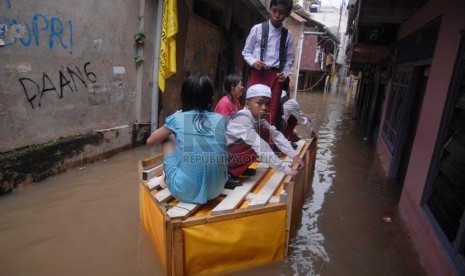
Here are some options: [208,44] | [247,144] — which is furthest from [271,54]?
[208,44]

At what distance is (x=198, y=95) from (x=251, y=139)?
0.72 meters

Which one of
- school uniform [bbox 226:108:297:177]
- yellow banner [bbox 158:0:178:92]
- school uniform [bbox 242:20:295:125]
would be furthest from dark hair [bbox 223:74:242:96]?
yellow banner [bbox 158:0:178:92]

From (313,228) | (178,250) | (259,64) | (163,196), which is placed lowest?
(313,228)

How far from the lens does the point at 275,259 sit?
9.25 feet

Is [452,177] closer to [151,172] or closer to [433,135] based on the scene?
[433,135]

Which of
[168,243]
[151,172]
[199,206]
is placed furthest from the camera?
[151,172]

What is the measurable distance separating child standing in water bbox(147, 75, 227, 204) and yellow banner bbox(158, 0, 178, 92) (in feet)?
11.1

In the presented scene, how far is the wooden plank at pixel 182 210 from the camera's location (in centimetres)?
241

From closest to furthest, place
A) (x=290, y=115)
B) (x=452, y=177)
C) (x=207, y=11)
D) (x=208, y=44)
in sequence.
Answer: (x=452, y=177) → (x=290, y=115) → (x=207, y=11) → (x=208, y=44)

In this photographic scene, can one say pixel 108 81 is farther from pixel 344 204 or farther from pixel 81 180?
pixel 344 204

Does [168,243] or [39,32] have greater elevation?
[39,32]

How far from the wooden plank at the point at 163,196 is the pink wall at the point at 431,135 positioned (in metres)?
2.33

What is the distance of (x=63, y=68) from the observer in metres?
4.39

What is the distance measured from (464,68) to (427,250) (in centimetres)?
172
